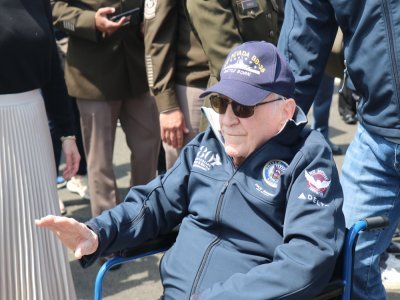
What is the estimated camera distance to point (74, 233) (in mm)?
2125

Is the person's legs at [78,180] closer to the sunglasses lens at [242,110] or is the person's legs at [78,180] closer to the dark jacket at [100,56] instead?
the dark jacket at [100,56]

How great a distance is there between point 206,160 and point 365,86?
0.63 m

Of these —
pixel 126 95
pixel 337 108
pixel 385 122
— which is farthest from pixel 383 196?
pixel 337 108

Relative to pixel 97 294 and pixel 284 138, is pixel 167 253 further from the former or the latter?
pixel 284 138

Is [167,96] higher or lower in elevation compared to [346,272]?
lower

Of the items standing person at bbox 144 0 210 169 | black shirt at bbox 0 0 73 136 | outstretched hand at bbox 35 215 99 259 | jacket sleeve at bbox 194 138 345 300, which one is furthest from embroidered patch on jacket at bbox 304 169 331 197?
standing person at bbox 144 0 210 169

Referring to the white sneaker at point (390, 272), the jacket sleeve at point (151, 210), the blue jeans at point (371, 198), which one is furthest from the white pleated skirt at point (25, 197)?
the white sneaker at point (390, 272)

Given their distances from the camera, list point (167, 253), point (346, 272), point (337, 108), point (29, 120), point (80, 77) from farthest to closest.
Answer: point (337, 108), point (80, 77), point (29, 120), point (167, 253), point (346, 272)

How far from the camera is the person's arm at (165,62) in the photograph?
334cm

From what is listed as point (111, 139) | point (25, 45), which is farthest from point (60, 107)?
point (111, 139)

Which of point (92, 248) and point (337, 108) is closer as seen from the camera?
point (92, 248)

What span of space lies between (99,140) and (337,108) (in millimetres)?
4090

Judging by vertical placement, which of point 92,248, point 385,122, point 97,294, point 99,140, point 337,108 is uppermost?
point 385,122

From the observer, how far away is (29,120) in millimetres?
2867
